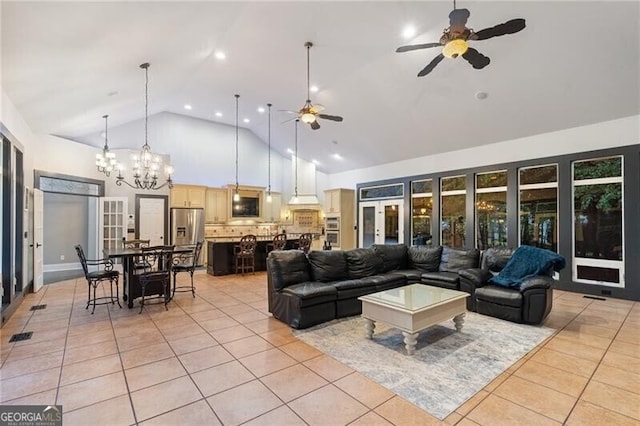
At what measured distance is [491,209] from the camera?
23.3 feet

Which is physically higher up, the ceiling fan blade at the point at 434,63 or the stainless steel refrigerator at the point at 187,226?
the ceiling fan blade at the point at 434,63

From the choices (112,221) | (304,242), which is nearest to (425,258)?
(304,242)

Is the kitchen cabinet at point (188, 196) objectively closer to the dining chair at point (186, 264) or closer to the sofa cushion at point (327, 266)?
the dining chair at point (186, 264)

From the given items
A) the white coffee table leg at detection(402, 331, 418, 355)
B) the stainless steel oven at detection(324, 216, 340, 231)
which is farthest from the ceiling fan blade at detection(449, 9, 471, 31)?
the stainless steel oven at detection(324, 216, 340, 231)

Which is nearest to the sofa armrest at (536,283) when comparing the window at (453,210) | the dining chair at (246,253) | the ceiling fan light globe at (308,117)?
the window at (453,210)

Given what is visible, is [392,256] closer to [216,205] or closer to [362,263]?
[362,263]

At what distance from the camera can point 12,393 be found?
241 centimetres

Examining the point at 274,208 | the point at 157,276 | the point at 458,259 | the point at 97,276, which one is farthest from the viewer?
the point at 274,208

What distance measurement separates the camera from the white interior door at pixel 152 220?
8.21 metres

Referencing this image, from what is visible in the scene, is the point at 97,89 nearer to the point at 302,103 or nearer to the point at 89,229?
the point at 302,103

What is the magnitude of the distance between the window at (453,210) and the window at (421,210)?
35 centimetres

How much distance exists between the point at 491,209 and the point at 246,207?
23.2 ft

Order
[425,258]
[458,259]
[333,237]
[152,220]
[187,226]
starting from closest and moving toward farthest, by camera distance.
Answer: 1. [458,259]
2. [425,258]
3. [152,220]
4. [187,226]
5. [333,237]

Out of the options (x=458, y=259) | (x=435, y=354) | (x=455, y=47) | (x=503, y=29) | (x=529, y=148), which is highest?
(x=503, y=29)
